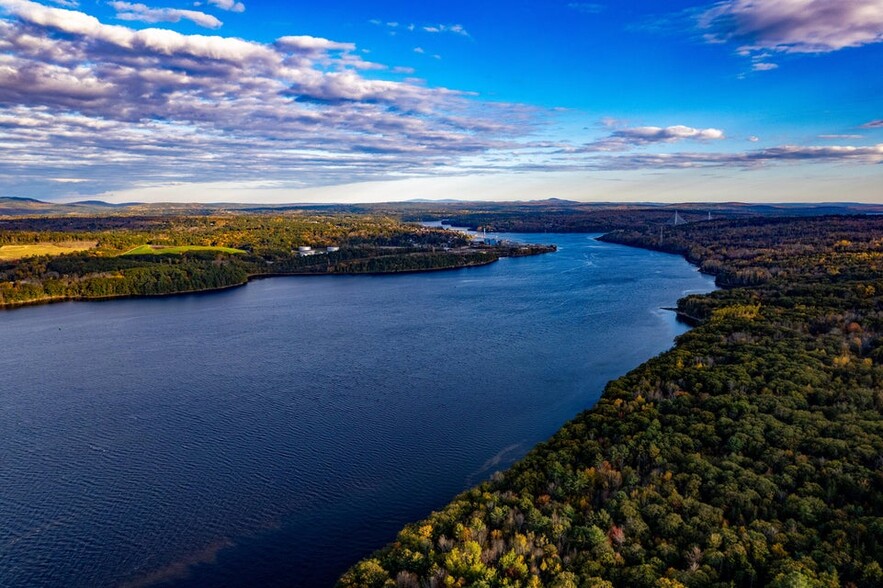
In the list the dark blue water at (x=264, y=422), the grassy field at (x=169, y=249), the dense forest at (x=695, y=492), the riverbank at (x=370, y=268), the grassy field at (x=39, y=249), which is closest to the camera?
the dense forest at (x=695, y=492)

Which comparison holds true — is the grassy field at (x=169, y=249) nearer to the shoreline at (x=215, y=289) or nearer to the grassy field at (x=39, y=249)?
the grassy field at (x=39, y=249)

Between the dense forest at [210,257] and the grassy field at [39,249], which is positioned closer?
the dense forest at [210,257]

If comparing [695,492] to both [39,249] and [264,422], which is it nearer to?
[264,422]

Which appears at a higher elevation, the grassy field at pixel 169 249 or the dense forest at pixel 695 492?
the grassy field at pixel 169 249

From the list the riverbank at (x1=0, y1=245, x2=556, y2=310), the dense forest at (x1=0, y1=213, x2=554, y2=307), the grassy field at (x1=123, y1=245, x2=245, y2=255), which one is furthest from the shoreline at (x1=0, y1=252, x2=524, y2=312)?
the grassy field at (x1=123, y1=245, x2=245, y2=255)

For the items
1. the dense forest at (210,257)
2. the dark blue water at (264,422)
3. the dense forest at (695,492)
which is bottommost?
the dark blue water at (264,422)

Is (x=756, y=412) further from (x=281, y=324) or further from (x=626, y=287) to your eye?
(x=626, y=287)

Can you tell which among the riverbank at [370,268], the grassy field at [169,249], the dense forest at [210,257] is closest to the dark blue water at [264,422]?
the riverbank at [370,268]

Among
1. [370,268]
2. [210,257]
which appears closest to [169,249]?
[210,257]
